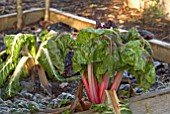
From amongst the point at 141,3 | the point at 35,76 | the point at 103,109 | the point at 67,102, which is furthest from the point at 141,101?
the point at 141,3

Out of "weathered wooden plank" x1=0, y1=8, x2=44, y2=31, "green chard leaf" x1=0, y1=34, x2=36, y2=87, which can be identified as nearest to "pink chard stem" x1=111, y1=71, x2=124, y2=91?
"green chard leaf" x1=0, y1=34, x2=36, y2=87

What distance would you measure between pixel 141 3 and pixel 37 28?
4.11 ft

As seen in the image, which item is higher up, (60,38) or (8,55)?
(60,38)

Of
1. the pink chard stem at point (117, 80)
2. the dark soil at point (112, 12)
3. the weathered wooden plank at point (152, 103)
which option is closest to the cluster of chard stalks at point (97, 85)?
the pink chard stem at point (117, 80)

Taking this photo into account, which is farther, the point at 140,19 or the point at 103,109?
the point at 140,19

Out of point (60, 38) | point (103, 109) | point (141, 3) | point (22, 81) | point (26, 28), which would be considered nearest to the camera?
point (103, 109)

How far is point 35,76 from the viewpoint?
2732 mm

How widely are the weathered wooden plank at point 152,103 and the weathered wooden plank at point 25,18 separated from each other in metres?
2.57

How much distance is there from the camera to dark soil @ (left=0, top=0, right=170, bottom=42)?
3994 mm

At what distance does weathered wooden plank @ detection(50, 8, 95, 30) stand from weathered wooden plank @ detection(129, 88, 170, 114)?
2.00 meters

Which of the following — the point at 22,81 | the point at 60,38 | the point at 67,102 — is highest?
the point at 60,38

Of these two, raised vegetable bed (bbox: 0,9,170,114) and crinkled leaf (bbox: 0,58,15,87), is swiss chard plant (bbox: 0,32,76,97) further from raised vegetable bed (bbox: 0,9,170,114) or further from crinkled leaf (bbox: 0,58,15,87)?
raised vegetable bed (bbox: 0,9,170,114)

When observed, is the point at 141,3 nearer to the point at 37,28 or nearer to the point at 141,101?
the point at 37,28

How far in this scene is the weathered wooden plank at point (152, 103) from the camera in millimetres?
1720
